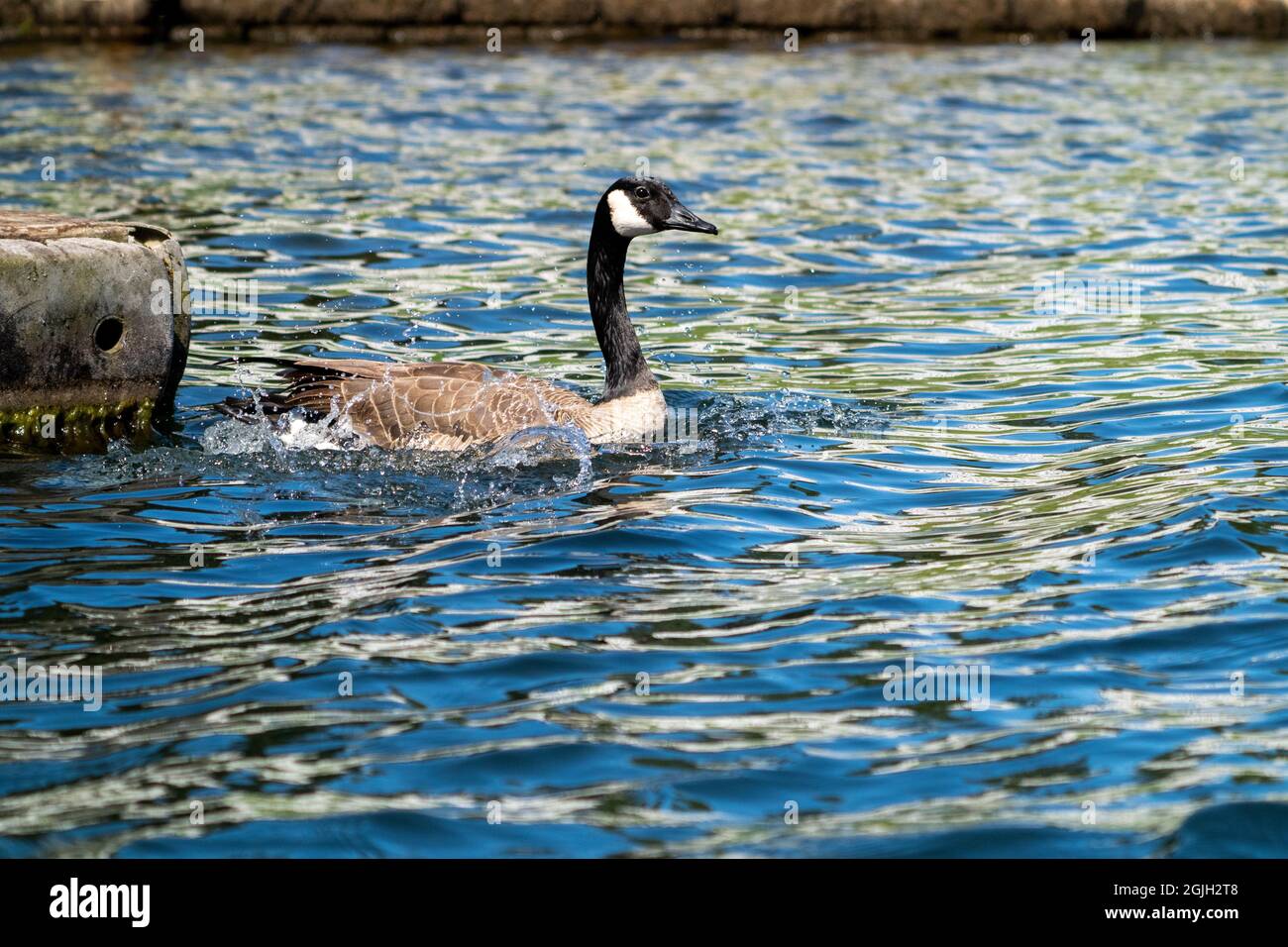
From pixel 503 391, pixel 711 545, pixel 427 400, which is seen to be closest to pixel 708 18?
pixel 503 391

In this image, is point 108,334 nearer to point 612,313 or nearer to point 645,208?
point 612,313

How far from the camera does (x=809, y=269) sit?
13516 mm

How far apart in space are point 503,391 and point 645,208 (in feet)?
4.49

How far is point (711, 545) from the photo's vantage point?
720 cm

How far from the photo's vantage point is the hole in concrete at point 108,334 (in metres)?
8.47

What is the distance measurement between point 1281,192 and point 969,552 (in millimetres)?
10334

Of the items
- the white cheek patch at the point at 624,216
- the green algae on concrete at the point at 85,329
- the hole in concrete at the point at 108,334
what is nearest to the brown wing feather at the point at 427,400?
the green algae on concrete at the point at 85,329

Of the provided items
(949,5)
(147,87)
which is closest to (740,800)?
(147,87)

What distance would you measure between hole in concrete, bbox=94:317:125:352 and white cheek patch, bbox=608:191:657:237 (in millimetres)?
2704

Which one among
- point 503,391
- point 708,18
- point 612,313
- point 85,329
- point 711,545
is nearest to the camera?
point 711,545

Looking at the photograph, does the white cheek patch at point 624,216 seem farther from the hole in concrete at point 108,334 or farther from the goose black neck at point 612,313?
the hole in concrete at point 108,334

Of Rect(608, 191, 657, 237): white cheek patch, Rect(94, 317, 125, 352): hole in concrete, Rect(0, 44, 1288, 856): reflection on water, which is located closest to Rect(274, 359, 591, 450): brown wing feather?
Rect(0, 44, 1288, 856): reflection on water

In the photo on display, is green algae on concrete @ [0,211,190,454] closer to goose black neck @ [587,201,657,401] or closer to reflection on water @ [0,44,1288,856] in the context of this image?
reflection on water @ [0,44,1288,856]
